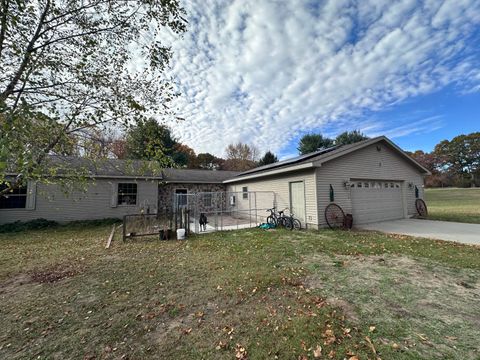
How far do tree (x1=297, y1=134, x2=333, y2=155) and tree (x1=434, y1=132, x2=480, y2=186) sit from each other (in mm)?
36260

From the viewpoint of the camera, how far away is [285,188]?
10.7 meters

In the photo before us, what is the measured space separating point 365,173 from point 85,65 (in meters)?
11.5

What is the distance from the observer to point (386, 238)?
7270mm

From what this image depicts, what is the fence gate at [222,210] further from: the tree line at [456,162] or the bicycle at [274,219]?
the tree line at [456,162]

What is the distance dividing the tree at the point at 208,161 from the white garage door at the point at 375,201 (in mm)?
26444

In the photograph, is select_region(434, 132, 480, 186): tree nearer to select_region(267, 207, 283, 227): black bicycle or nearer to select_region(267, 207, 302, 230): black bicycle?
select_region(267, 207, 302, 230): black bicycle

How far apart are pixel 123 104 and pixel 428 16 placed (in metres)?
9.97

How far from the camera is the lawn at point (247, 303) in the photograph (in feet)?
7.82

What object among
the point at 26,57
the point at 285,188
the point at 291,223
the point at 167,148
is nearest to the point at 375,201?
the point at 285,188

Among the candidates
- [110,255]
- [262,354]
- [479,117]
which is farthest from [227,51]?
[479,117]

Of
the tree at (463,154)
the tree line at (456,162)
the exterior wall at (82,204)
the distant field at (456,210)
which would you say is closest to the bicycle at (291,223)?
the exterior wall at (82,204)

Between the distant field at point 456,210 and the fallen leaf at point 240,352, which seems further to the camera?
the distant field at point 456,210

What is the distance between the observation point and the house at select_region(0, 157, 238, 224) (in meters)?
11.5

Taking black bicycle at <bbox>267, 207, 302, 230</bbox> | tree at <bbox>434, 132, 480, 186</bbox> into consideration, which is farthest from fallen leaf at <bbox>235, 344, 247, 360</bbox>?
tree at <bbox>434, 132, 480, 186</bbox>
